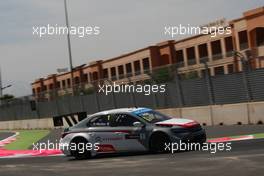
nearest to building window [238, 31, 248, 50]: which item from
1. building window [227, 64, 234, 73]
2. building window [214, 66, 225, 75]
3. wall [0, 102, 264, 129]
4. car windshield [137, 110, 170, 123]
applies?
wall [0, 102, 264, 129]

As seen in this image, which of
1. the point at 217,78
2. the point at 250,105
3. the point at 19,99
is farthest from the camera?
the point at 19,99

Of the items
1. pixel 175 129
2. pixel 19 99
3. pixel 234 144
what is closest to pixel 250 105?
pixel 234 144

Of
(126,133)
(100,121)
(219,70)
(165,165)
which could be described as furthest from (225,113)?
(165,165)

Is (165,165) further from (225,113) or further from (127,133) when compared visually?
(225,113)

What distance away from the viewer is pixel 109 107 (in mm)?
34406

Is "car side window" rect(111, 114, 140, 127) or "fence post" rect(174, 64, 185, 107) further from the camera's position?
"fence post" rect(174, 64, 185, 107)

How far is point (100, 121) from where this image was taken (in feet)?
55.4

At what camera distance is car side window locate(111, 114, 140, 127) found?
16.3 metres

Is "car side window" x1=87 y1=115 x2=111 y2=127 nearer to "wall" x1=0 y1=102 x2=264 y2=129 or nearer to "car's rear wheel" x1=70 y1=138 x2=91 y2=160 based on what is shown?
"car's rear wheel" x1=70 y1=138 x2=91 y2=160

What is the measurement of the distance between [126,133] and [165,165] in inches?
133

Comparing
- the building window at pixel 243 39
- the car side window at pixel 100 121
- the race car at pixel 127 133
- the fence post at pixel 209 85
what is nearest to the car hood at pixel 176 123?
the race car at pixel 127 133

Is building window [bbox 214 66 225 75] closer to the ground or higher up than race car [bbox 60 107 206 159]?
higher up

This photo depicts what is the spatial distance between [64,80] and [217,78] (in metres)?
101

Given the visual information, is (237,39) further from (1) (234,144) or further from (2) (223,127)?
(1) (234,144)
